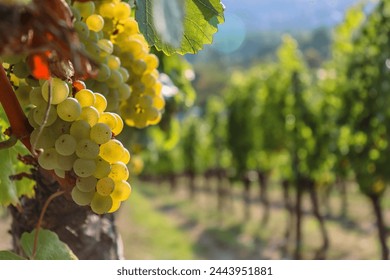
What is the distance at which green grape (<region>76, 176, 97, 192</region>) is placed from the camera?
88 centimetres

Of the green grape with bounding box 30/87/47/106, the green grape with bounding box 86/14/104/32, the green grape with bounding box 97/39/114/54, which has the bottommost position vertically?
the green grape with bounding box 30/87/47/106

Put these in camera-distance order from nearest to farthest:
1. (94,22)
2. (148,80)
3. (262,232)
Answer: (94,22)
(148,80)
(262,232)

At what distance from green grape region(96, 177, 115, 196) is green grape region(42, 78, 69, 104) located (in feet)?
0.48

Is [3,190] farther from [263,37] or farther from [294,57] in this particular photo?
[263,37]

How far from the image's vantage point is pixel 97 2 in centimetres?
118

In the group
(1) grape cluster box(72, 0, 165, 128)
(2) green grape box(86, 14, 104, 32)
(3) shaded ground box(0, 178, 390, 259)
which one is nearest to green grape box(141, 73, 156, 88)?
(1) grape cluster box(72, 0, 165, 128)

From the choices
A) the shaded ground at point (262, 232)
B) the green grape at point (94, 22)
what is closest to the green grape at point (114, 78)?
the green grape at point (94, 22)

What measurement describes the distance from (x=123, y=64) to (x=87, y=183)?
0.44 metres

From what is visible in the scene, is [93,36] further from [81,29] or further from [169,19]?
[169,19]

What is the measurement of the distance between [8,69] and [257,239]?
12.4 metres

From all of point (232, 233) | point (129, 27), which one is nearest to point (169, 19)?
point (129, 27)

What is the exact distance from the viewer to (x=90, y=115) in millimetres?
888

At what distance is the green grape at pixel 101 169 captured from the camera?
883 mm

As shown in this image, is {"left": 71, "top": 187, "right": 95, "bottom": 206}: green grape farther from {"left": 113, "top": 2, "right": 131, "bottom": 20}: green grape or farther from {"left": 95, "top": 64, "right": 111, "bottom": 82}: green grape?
{"left": 113, "top": 2, "right": 131, "bottom": 20}: green grape
